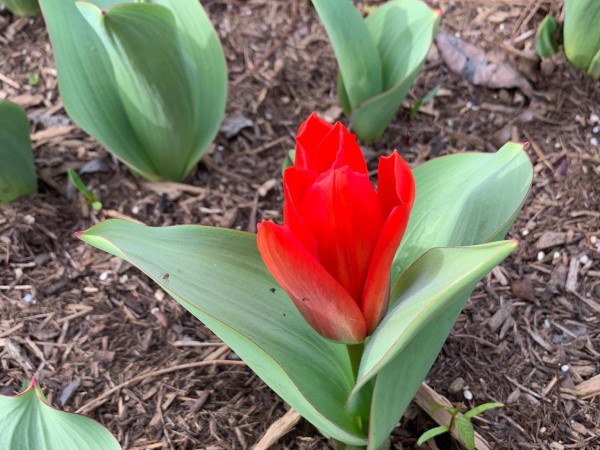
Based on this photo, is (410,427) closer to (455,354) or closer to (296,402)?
(455,354)

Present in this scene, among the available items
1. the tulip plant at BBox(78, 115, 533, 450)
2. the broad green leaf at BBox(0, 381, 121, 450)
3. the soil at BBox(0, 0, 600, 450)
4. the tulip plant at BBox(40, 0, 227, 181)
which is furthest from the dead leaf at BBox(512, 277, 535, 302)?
the broad green leaf at BBox(0, 381, 121, 450)

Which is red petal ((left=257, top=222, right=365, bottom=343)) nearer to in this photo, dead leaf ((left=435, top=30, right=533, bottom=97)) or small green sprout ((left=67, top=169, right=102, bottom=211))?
small green sprout ((left=67, top=169, right=102, bottom=211))

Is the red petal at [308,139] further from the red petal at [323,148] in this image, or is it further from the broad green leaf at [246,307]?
the broad green leaf at [246,307]

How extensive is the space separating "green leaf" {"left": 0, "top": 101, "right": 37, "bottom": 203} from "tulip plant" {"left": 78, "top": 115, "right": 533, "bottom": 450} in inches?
31.8

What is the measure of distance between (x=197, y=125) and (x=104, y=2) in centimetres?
37

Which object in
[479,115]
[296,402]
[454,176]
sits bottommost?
[479,115]

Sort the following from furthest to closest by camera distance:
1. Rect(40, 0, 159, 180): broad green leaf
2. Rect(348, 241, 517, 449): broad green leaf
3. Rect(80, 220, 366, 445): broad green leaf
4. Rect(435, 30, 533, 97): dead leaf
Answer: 1. Rect(435, 30, 533, 97): dead leaf
2. Rect(40, 0, 159, 180): broad green leaf
3. Rect(80, 220, 366, 445): broad green leaf
4. Rect(348, 241, 517, 449): broad green leaf

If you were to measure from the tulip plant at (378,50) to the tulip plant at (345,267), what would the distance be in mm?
583

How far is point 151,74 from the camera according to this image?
1521 mm

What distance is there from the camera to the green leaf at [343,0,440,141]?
5.57 ft

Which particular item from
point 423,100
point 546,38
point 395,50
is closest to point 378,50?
point 395,50

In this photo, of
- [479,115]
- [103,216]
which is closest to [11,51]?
[103,216]

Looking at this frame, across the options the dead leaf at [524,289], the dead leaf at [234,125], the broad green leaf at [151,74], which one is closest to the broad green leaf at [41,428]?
the broad green leaf at [151,74]

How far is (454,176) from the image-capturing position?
115 cm
